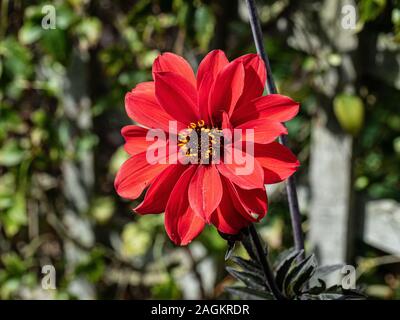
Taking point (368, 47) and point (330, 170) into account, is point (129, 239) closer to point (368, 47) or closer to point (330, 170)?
point (330, 170)

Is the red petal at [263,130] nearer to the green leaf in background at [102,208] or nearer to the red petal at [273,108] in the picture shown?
the red petal at [273,108]

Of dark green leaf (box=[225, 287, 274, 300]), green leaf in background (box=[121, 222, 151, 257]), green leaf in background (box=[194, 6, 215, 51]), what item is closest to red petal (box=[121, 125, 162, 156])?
dark green leaf (box=[225, 287, 274, 300])

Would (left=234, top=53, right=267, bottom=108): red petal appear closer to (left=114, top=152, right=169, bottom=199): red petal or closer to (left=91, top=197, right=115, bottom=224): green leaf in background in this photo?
(left=114, top=152, right=169, bottom=199): red petal

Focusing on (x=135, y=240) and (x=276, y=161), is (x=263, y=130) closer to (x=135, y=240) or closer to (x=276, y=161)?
(x=276, y=161)

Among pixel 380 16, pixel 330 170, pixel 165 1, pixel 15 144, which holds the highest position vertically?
pixel 165 1

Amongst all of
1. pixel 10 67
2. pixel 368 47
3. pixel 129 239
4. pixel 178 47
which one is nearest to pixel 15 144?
pixel 10 67

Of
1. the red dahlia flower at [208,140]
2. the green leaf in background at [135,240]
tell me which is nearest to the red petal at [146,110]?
the red dahlia flower at [208,140]

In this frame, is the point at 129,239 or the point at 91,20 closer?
the point at 91,20
